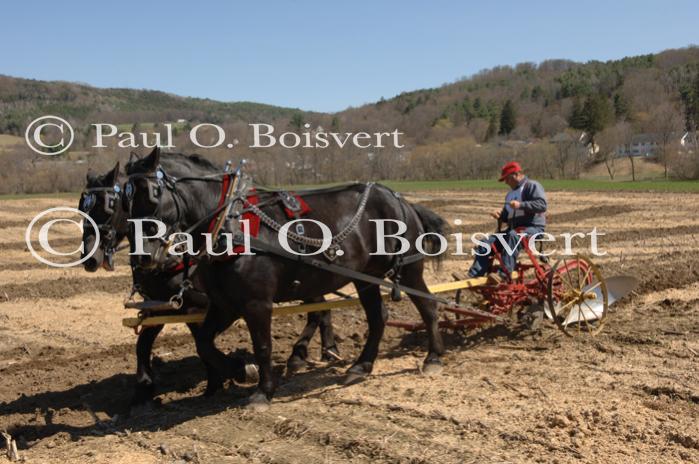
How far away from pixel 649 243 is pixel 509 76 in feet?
572

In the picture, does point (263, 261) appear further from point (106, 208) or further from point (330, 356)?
point (330, 356)

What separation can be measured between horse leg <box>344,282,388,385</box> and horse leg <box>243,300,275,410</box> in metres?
1.03

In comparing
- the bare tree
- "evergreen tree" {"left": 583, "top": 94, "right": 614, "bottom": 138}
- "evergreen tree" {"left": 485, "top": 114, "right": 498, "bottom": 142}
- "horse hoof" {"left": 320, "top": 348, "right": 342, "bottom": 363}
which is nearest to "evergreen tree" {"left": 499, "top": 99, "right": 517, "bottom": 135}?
"evergreen tree" {"left": 485, "top": 114, "right": 498, "bottom": 142}

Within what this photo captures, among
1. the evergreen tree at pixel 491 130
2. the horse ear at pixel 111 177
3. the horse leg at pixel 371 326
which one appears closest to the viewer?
the horse ear at pixel 111 177

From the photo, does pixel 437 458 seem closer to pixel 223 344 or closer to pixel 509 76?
pixel 223 344

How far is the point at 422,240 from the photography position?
7383 millimetres

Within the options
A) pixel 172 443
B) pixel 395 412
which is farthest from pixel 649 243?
pixel 172 443

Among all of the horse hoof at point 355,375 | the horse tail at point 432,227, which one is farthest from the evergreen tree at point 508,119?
the horse hoof at point 355,375

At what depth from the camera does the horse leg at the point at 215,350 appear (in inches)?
247

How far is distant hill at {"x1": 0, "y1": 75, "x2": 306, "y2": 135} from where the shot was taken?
113m

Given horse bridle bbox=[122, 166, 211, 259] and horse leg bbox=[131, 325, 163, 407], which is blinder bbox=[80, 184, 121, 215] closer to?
horse bridle bbox=[122, 166, 211, 259]

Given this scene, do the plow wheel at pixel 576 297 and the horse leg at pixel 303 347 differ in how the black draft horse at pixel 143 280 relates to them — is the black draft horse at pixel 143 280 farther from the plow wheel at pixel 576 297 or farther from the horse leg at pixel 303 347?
the plow wheel at pixel 576 297

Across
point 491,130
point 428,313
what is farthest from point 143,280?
point 491,130

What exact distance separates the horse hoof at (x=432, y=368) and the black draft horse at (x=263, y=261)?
1 cm
